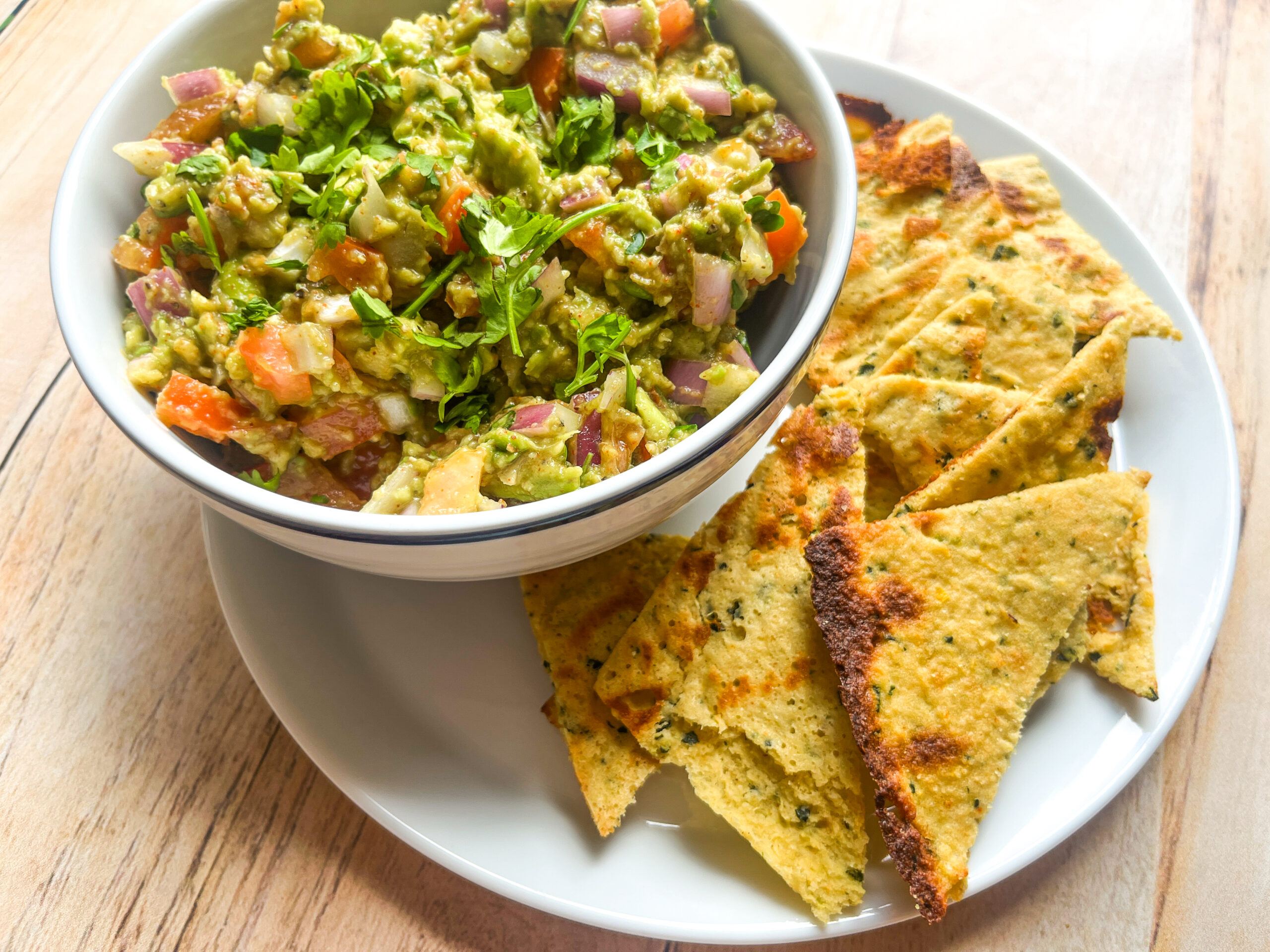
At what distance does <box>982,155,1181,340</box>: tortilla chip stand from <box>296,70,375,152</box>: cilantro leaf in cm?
146

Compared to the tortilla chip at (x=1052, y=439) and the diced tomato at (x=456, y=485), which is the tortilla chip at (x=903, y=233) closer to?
the tortilla chip at (x=1052, y=439)

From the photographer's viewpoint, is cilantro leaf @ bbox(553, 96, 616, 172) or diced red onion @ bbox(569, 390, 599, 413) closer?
diced red onion @ bbox(569, 390, 599, 413)

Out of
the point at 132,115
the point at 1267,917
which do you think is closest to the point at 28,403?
the point at 132,115

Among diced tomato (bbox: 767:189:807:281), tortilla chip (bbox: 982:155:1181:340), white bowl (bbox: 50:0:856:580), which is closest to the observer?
white bowl (bbox: 50:0:856:580)

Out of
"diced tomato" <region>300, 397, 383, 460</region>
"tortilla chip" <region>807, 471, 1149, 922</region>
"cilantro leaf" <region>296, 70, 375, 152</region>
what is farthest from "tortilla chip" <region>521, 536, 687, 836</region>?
"cilantro leaf" <region>296, 70, 375, 152</region>

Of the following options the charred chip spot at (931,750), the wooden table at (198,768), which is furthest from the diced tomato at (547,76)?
the charred chip spot at (931,750)

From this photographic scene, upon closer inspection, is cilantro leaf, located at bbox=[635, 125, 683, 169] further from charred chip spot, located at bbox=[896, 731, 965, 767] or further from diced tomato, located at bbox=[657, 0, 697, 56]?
charred chip spot, located at bbox=[896, 731, 965, 767]

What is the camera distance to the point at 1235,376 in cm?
244

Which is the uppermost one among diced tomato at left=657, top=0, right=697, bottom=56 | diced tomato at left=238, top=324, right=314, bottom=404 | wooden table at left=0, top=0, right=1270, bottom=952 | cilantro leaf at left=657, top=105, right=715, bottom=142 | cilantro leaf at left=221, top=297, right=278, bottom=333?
diced tomato at left=657, top=0, right=697, bottom=56

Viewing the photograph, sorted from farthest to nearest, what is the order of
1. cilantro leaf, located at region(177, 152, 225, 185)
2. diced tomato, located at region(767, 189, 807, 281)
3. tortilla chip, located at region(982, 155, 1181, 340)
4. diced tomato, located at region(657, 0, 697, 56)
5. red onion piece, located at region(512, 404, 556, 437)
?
tortilla chip, located at region(982, 155, 1181, 340)
diced tomato, located at region(657, 0, 697, 56)
diced tomato, located at region(767, 189, 807, 281)
cilantro leaf, located at region(177, 152, 225, 185)
red onion piece, located at region(512, 404, 556, 437)

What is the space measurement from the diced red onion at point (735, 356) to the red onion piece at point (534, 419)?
37cm

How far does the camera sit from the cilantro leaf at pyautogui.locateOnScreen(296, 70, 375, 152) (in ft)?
5.58

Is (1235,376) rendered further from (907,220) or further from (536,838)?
(536,838)

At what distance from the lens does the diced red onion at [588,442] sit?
1.58 meters
